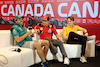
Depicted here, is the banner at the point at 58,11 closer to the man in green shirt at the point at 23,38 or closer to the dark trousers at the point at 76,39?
the dark trousers at the point at 76,39

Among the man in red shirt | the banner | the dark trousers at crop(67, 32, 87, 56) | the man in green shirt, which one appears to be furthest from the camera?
the banner

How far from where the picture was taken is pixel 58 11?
461cm

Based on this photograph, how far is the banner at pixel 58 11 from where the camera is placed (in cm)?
436

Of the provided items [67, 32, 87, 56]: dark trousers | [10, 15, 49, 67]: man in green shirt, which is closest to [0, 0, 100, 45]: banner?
[67, 32, 87, 56]: dark trousers

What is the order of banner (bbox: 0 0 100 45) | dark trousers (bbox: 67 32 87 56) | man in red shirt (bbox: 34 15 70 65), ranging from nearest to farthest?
man in red shirt (bbox: 34 15 70 65)
dark trousers (bbox: 67 32 87 56)
banner (bbox: 0 0 100 45)

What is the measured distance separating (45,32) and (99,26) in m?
2.18

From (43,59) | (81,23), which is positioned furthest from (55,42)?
(81,23)

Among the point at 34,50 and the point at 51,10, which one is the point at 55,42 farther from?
the point at 51,10

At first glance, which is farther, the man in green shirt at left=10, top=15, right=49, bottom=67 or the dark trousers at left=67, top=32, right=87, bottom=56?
the dark trousers at left=67, top=32, right=87, bottom=56

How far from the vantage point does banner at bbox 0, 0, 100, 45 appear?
4359mm

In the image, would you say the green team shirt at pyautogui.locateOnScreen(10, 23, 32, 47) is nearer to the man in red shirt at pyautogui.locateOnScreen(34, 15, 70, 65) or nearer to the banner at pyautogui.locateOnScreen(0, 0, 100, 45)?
the man in red shirt at pyautogui.locateOnScreen(34, 15, 70, 65)

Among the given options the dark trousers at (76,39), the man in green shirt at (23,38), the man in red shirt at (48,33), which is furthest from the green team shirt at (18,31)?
the dark trousers at (76,39)

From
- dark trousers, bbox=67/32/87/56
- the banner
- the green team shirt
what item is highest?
the banner

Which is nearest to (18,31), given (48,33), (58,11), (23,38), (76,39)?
(23,38)
